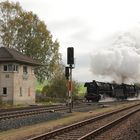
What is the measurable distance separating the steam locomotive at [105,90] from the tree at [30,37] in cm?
1475

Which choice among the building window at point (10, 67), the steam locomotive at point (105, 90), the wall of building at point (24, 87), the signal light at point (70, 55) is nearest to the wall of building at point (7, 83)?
the building window at point (10, 67)

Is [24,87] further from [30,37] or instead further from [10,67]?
[30,37]

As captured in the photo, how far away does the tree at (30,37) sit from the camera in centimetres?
6944

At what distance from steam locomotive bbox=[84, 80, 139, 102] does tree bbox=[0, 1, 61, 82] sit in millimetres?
14749

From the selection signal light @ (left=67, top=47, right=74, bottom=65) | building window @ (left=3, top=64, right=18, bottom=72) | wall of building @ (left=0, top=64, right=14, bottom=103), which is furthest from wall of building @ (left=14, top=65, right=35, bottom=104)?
signal light @ (left=67, top=47, right=74, bottom=65)

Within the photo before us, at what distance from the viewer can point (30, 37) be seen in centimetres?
7081

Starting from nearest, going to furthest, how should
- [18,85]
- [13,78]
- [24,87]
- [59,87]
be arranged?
1. [13,78]
2. [18,85]
3. [24,87]
4. [59,87]

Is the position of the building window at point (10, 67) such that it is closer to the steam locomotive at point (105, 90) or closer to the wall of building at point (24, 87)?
the wall of building at point (24, 87)

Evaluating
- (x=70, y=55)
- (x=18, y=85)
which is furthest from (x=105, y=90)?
(x=70, y=55)

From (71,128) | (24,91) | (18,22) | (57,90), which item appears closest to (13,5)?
(18,22)

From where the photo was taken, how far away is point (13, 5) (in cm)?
7038

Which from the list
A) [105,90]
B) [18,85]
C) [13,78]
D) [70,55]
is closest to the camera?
[70,55]

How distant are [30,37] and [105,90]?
20072 mm

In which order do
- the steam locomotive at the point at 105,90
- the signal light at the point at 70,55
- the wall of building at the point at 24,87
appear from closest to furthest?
the signal light at the point at 70,55 < the wall of building at the point at 24,87 < the steam locomotive at the point at 105,90
